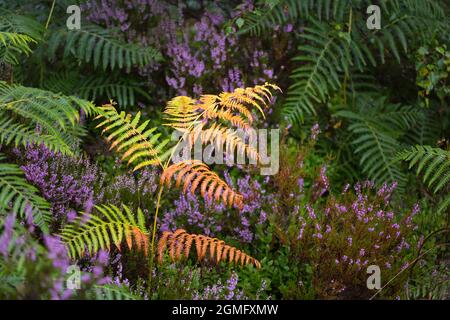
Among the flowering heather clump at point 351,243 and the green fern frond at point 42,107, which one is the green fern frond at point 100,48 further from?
the flowering heather clump at point 351,243

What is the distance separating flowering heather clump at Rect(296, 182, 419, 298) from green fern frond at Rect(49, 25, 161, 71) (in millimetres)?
1486

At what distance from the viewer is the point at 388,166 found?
375 cm

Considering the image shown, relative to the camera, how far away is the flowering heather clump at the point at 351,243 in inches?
118

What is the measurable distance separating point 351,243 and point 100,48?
6.78 ft

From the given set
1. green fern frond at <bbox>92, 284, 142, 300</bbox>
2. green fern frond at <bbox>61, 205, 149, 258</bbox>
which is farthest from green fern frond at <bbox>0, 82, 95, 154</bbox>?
green fern frond at <bbox>92, 284, 142, 300</bbox>

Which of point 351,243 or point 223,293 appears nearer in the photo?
point 223,293

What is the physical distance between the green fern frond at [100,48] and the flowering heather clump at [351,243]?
1486 millimetres

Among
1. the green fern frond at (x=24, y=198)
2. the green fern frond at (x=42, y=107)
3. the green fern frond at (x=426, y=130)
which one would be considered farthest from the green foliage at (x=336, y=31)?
the green fern frond at (x=24, y=198)

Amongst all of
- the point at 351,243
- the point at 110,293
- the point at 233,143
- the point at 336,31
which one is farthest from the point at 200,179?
the point at 336,31

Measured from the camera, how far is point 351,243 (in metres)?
3.02

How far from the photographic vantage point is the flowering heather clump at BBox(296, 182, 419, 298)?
2992 mm

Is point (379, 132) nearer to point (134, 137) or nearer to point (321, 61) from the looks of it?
point (321, 61)

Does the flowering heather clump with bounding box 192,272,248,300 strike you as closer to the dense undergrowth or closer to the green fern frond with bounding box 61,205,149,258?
the dense undergrowth
